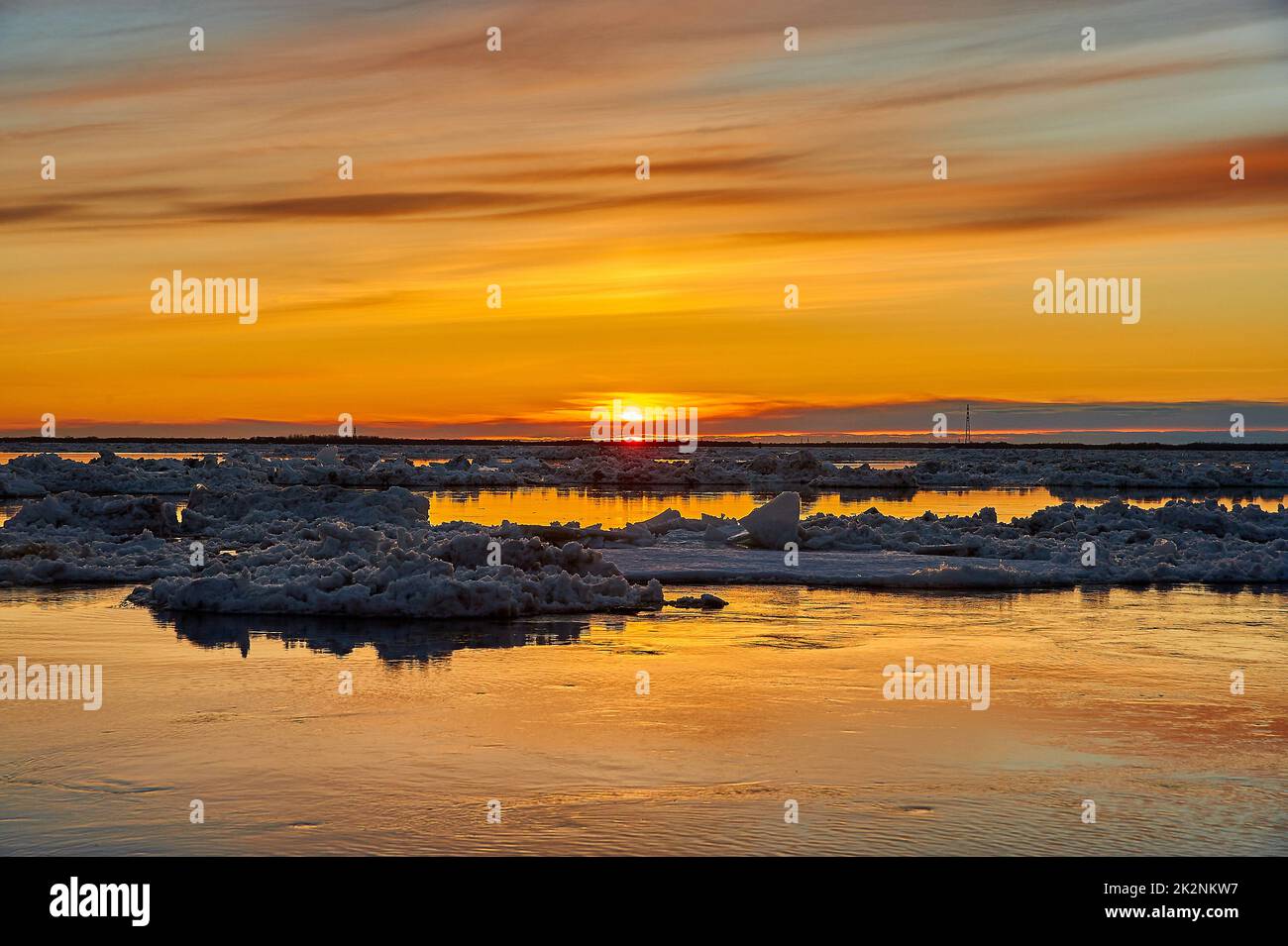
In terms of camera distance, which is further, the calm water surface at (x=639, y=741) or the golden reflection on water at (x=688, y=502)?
the golden reflection on water at (x=688, y=502)

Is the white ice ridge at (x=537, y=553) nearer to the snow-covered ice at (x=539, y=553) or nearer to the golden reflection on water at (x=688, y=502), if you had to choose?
the snow-covered ice at (x=539, y=553)

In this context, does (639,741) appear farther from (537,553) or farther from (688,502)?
(688,502)

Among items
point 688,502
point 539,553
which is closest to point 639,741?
point 539,553

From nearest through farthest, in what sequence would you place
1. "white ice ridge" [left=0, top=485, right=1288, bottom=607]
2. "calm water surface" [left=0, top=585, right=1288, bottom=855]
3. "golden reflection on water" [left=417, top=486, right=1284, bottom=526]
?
"calm water surface" [left=0, top=585, right=1288, bottom=855]
"white ice ridge" [left=0, top=485, right=1288, bottom=607]
"golden reflection on water" [left=417, top=486, right=1284, bottom=526]

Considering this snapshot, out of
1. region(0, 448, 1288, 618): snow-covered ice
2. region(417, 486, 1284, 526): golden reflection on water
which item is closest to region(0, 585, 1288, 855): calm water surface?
region(0, 448, 1288, 618): snow-covered ice

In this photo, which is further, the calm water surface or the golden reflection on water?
the golden reflection on water

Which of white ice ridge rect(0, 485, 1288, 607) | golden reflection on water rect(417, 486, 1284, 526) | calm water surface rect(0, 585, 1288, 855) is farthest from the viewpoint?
golden reflection on water rect(417, 486, 1284, 526)

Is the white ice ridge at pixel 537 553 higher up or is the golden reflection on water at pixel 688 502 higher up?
the golden reflection on water at pixel 688 502

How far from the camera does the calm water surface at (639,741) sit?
697 centimetres

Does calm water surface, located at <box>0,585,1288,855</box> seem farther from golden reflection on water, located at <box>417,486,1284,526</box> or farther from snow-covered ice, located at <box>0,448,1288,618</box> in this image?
golden reflection on water, located at <box>417,486,1284,526</box>

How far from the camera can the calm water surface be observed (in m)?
6.97

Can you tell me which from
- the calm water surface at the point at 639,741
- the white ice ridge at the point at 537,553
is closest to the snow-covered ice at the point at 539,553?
the white ice ridge at the point at 537,553

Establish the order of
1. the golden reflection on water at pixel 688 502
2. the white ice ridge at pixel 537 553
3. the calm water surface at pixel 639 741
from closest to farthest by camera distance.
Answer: the calm water surface at pixel 639 741, the white ice ridge at pixel 537 553, the golden reflection on water at pixel 688 502
